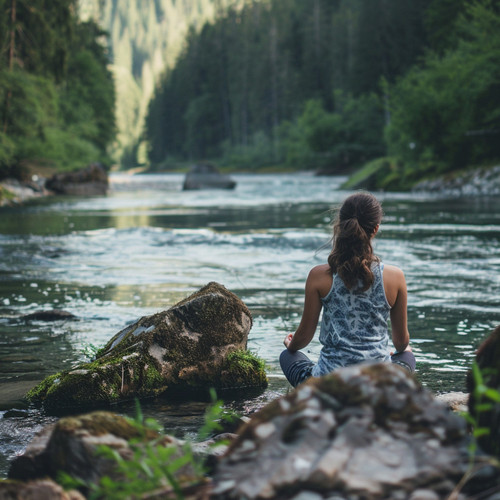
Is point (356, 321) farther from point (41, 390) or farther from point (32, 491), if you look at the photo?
point (41, 390)

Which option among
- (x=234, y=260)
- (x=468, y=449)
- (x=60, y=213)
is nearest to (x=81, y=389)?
(x=468, y=449)

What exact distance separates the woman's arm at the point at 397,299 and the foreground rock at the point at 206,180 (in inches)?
1783

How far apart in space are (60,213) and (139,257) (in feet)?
41.9

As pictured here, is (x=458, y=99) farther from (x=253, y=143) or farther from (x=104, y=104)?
(x=253, y=143)

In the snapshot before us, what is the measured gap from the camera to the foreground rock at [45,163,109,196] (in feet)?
139

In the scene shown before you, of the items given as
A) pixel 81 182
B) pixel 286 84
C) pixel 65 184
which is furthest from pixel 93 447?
pixel 286 84

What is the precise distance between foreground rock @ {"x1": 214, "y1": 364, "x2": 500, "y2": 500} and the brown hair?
5.22 ft

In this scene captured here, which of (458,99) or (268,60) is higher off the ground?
(268,60)

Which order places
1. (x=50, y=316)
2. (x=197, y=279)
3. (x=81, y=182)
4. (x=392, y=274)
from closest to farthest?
(x=392, y=274)
(x=50, y=316)
(x=197, y=279)
(x=81, y=182)

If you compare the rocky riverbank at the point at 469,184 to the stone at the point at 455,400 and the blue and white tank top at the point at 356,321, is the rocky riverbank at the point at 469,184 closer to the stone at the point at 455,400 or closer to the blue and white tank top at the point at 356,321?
the stone at the point at 455,400

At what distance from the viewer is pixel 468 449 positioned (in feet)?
7.70

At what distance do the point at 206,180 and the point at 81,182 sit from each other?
9194 mm

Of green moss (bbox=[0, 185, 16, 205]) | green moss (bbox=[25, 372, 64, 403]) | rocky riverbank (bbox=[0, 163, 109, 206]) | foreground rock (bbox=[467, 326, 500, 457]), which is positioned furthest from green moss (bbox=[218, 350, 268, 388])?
rocky riverbank (bbox=[0, 163, 109, 206])

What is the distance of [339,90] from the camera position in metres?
71.8
